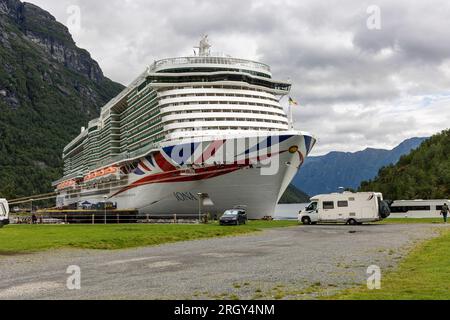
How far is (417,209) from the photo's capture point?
189ft

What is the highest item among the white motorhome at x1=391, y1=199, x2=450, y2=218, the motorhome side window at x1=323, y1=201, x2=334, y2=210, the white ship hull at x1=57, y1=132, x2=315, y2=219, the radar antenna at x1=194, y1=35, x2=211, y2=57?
the radar antenna at x1=194, y1=35, x2=211, y2=57

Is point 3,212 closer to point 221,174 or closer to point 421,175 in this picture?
point 221,174

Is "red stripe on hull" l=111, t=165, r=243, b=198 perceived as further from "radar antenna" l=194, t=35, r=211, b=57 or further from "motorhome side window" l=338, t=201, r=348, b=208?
"radar antenna" l=194, t=35, r=211, b=57

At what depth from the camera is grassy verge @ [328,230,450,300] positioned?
9281 mm

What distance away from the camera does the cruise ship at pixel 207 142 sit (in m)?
44.2

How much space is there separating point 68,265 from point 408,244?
14.6 metres

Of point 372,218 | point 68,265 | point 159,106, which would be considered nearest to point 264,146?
point 372,218

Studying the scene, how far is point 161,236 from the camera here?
26.9 m

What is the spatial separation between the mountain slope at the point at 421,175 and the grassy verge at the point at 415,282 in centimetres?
8990

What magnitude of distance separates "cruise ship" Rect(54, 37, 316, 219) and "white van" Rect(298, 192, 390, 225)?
5.61 m

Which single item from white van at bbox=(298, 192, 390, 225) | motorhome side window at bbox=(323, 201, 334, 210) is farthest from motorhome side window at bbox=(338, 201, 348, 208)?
motorhome side window at bbox=(323, 201, 334, 210)

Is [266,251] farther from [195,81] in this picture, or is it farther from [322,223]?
[195,81]

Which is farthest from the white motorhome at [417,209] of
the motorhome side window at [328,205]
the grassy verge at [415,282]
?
the grassy verge at [415,282]

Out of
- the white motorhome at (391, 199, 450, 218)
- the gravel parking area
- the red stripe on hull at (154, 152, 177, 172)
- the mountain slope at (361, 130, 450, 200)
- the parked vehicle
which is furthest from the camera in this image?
the mountain slope at (361, 130, 450, 200)
